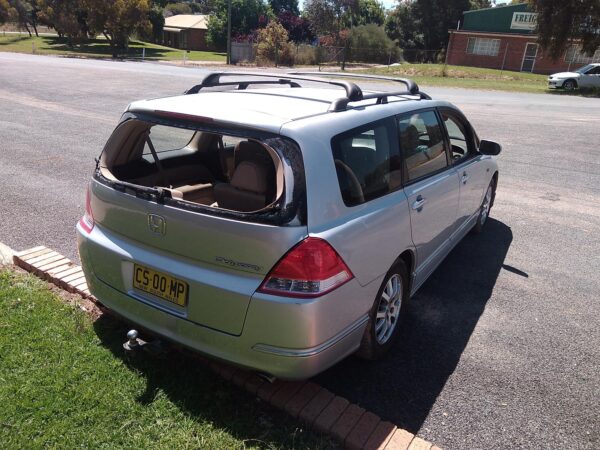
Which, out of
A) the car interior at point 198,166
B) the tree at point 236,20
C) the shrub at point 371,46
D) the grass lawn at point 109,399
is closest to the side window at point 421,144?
the car interior at point 198,166

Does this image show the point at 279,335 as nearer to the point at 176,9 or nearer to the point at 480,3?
the point at 480,3

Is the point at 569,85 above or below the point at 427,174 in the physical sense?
above

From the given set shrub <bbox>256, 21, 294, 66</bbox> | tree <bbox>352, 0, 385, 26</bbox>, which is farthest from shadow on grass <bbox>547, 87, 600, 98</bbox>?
tree <bbox>352, 0, 385, 26</bbox>

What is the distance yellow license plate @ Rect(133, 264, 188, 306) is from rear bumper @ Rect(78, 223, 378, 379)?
0.09 m

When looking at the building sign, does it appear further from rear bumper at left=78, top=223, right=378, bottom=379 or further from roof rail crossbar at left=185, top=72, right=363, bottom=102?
rear bumper at left=78, top=223, right=378, bottom=379

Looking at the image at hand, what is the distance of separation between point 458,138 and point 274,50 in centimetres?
3993

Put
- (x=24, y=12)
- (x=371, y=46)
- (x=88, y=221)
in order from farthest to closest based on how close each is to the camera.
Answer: (x=24, y=12), (x=371, y=46), (x=88, y=221)

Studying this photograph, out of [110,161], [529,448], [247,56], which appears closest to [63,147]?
[110,161]

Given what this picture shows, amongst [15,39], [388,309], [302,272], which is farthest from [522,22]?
[15,39]

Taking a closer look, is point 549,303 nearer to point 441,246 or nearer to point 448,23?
point 441,246

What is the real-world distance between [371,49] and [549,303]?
155 ft

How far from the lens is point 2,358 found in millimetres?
3061

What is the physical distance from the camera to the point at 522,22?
43.7 m

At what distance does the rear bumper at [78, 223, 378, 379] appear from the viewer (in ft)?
8.14
